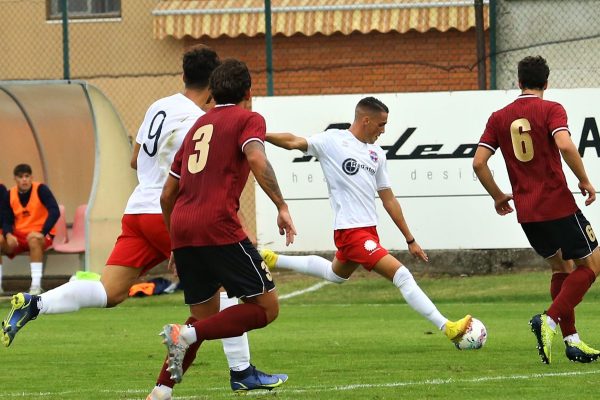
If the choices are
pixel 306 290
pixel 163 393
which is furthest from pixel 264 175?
pixel 306 290

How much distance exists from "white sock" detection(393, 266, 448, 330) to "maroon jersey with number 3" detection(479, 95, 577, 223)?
3.37 feet

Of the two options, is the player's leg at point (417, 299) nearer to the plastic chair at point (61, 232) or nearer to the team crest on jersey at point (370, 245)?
the team crest on jersey at point (370, 245)

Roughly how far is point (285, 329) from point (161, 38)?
38.5 ft

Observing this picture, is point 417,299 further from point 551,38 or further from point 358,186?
point 551,38

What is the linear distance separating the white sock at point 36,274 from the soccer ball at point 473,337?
883 cm

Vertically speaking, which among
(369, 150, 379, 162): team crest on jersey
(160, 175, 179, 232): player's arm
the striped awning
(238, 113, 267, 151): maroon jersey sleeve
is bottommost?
(369, 150, 379, 162): team crest on jersey

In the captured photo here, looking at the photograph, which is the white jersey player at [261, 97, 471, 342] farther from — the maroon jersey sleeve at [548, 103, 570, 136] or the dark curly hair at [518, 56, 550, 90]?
the maroon jersey sleeve at [548, 103, 570, 136]

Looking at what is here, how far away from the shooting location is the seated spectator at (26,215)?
59.9 feet

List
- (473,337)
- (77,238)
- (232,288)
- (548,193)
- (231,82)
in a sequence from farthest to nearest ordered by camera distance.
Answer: (77,238), (473,337), (548,193), (231,82), (232,288)

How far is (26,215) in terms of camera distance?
60.5 feet

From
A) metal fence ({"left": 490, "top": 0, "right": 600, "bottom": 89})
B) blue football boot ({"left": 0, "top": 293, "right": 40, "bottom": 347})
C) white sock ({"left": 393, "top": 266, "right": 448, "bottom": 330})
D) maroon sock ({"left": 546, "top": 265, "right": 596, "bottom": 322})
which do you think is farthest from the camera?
metal fence ({"left": 490, "top": 0, "right": 600, "bottom": 89})

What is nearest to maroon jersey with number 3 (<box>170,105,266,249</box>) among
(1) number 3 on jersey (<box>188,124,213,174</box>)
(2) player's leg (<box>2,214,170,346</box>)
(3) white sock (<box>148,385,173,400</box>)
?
(1) number 3 on jersey (<box>188,124,213,174</box>)

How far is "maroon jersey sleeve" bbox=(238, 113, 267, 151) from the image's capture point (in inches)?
297

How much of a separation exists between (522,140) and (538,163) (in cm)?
19
